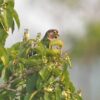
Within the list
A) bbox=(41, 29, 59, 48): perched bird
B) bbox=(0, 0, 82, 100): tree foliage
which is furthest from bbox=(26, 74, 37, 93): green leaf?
bbox=(41, 29, 59, 48): perched bird

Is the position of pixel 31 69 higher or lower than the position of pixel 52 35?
lower

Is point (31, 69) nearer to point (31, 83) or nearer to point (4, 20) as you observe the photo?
point (31, 83)

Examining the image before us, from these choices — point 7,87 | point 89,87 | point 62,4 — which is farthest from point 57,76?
point 62,4

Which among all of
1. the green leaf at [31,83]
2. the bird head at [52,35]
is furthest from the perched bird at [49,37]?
the green leaf at [31,83]

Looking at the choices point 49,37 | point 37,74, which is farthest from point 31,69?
point 49,37

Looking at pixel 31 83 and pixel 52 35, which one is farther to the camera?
pixel 52 35

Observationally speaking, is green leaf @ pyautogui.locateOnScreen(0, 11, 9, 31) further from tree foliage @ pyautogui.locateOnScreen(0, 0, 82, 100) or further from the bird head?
the bird head

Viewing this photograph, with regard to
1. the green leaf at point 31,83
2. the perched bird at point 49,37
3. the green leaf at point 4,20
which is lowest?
the green leaf at point 31,83

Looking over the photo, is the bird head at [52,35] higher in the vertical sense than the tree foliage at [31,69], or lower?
higher

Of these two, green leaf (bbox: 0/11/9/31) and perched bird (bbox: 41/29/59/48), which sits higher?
green leaf (bbox: 0/11/9/31)

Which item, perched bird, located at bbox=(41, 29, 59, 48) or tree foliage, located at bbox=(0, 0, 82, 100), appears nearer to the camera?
tree foliage, located at bbox=(0, 0, 82, 100)

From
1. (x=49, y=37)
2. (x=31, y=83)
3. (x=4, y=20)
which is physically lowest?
(x=31, y=83)

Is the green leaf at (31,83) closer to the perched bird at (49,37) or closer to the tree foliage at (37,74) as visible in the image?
the tree foliage at (37,74)

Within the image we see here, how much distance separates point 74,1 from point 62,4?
43cm
